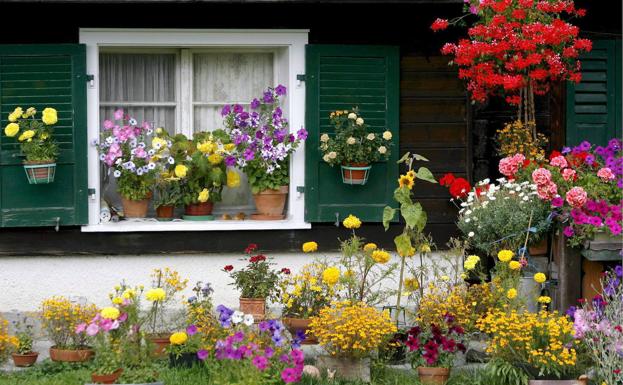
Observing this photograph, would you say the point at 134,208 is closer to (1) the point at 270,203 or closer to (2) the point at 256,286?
(1) the point at 270,203


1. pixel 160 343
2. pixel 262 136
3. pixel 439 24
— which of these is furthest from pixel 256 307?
pixel 439 24

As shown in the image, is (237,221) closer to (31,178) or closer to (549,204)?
(31,178)

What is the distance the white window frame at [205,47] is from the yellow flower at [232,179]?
289mm

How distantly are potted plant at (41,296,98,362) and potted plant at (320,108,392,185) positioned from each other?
2349 millimetres

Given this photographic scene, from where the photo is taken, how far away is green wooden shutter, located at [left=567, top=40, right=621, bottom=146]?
9.27 metres

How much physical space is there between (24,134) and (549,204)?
3.83 metres

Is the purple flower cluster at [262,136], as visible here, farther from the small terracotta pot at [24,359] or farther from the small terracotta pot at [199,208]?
the small terracotta pot at [24,359]

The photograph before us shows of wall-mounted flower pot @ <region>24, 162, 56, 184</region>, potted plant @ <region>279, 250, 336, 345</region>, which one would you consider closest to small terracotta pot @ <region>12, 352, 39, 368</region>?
wall-mounted flower pot @ <region>24, 162, 56, 184</region>

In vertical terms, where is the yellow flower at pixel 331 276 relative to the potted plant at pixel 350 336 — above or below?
above

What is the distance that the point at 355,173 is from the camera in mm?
8578

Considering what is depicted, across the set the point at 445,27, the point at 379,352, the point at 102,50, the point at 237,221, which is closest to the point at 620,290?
the point at 379,352

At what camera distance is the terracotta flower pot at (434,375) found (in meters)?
6.88

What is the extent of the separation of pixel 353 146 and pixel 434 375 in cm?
223

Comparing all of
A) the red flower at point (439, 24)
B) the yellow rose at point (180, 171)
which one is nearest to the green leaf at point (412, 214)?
the red flower at point (439, 24)
